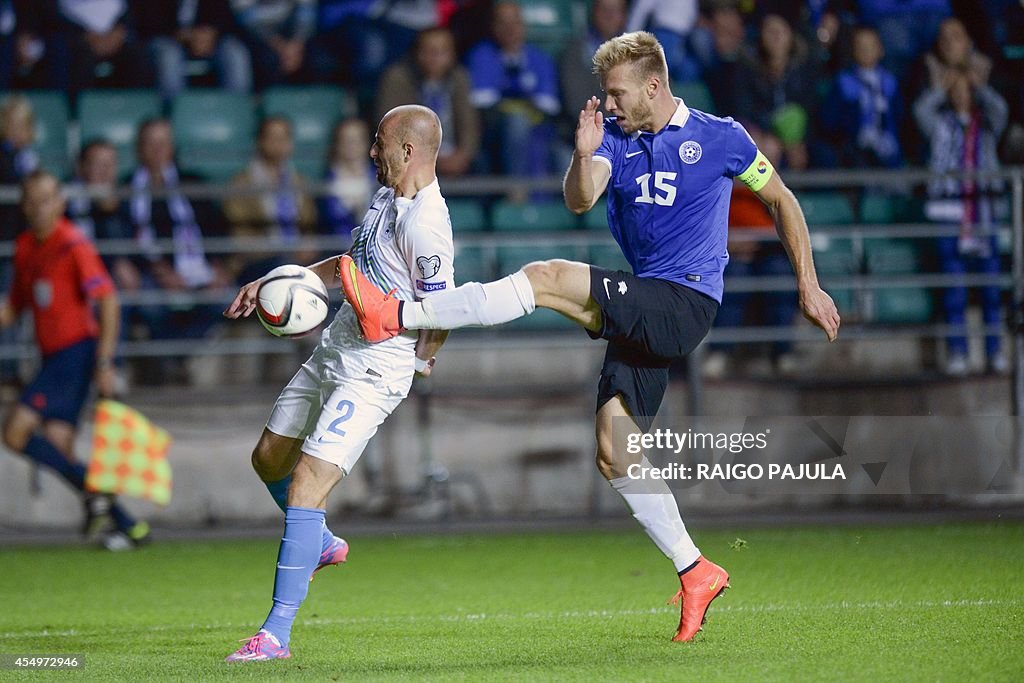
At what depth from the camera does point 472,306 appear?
16.8 feet

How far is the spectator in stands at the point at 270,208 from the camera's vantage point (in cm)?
1095

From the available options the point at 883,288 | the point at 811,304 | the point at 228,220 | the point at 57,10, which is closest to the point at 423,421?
the point at 228,220

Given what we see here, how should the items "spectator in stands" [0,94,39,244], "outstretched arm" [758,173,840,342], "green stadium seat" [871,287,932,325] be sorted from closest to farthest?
"outstretched arm" [758,173,840,342], "green stadium seat" [871,287,932,325], "spectator in stands" [0,94,39,244]

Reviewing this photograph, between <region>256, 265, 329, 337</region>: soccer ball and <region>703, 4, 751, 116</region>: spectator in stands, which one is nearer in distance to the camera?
<region>256, 265, 329, 337</region>: soccer ball

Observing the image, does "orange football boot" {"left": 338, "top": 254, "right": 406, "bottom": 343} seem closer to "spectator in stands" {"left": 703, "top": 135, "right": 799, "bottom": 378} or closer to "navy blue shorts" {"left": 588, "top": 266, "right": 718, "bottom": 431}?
"navy blue shorts" {"left": 588, "top": 266, "right": 718, "bottom": 431}

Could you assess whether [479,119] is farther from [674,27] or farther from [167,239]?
[167,239]

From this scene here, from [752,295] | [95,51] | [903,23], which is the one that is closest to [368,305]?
[752,295]

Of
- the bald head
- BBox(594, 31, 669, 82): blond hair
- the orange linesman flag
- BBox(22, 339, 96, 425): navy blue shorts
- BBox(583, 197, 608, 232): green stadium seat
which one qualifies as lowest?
the orange linesman flag

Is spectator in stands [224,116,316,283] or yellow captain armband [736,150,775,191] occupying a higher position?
yellow captain armband [736,150,775,191]

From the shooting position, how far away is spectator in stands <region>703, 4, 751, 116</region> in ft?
38.7

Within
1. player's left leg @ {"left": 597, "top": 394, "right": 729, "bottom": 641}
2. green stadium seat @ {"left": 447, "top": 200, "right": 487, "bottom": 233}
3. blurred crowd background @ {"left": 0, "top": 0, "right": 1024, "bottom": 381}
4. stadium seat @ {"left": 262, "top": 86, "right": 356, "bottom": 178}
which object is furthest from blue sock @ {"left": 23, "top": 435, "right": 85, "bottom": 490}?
player's left leg @ {"left": 597, "top": 394, "right": 729, "bottom": 641}

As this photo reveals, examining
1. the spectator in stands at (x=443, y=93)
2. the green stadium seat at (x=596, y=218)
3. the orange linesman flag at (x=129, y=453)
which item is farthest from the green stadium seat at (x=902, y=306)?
the orange linesman flag at (x=129, y=453)

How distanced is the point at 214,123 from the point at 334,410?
296 inches

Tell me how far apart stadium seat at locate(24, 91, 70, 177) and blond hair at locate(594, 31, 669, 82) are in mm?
7671
